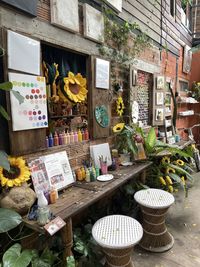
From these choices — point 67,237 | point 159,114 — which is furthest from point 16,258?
point 159,114

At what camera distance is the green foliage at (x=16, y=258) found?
1.20 m

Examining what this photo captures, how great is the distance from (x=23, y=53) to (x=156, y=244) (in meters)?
2.21

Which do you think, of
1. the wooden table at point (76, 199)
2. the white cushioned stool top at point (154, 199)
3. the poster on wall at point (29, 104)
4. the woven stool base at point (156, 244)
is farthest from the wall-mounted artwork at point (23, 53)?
the woven stool base at point (156, 244)

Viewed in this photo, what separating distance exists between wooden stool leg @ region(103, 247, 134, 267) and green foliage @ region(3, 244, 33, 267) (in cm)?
61

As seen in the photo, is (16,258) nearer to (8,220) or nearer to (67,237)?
(8,220)

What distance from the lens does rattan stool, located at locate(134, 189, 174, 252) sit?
84.9 inches

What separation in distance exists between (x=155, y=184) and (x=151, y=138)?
0.68m

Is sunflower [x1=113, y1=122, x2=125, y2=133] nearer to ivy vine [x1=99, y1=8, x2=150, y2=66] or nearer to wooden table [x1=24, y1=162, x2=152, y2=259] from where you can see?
wooden table [x1=24, y1=162, x2=152, y2=259]

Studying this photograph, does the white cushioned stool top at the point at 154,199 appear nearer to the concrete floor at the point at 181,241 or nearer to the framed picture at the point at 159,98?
the concrete floor at the point at 181,241

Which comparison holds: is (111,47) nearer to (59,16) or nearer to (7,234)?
(59,16)

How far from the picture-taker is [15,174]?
1527 mm

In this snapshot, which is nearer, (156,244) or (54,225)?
(54,225)

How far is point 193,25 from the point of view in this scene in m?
6.26

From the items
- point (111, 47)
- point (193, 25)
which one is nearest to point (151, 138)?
point (111, 47)
